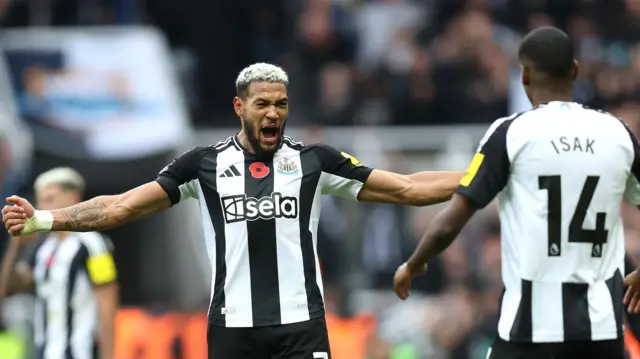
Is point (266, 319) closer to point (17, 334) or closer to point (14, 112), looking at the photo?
point (17, 334)

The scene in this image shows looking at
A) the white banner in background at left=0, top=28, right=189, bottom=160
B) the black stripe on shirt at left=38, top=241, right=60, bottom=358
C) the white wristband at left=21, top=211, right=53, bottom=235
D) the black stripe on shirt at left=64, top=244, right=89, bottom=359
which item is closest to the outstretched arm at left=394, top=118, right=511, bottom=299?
the white wristband at left=21, top=211, right=53, bottom=235

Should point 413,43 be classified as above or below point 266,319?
above

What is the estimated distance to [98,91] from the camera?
586 inches

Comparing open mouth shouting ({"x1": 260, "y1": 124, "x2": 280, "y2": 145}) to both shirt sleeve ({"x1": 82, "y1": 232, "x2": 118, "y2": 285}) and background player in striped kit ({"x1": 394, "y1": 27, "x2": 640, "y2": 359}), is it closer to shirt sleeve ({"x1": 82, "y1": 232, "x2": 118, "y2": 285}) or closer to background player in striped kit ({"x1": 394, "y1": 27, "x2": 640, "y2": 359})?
background player in striped kit ({"x1": 394, "y1": 27, "x2": 640, "y2": 359})

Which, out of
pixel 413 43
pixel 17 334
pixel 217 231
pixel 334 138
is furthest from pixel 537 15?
pixel 217 231

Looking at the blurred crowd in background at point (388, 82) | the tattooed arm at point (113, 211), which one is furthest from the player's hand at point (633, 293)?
the blurred crowd in background at point (388, 82)

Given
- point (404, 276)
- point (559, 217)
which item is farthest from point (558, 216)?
point (404, 276)

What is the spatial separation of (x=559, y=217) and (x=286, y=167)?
1.50m

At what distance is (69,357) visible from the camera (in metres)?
9.11

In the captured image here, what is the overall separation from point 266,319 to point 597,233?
1.71m

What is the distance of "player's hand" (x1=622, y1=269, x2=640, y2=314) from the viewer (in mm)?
6578

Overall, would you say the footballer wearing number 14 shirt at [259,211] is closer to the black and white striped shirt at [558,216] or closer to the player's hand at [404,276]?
the player's hand at [404,276]

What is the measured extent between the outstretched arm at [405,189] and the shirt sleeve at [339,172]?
0.05 metres

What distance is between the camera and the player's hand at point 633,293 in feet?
21.6
